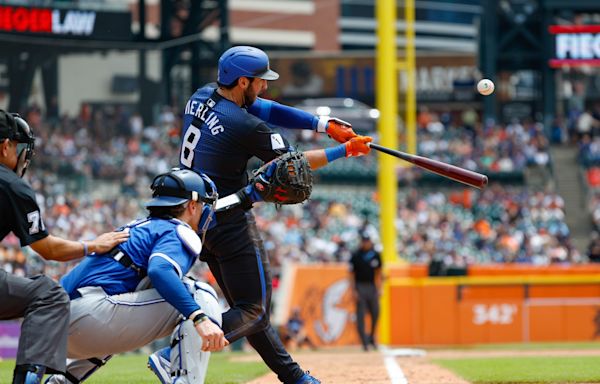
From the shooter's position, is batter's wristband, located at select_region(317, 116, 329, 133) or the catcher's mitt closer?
the catcher's mitt

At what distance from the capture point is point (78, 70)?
72.7 feet

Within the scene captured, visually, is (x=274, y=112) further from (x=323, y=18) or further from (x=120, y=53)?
(x=323, y=18)

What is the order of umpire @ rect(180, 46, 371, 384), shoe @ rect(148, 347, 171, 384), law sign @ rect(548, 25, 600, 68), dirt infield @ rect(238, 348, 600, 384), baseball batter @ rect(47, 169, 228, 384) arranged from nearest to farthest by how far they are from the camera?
baseball batter @ rect(47, 169, 228, 384), shoe @ rect(148, 347, 171, 384), umpire @ rect(180, 46, 371, 384), dirt infield @ rect(238, 348, 600, 384), law sign @ rect(548, 25, 600, 68)

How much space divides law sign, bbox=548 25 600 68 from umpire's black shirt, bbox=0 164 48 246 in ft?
47.7

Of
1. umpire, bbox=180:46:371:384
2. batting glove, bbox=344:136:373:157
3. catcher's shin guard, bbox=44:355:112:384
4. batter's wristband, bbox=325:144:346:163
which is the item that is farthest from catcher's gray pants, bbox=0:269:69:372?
batting glove, bbox=344:136:373:157

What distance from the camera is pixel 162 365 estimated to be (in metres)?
5.48

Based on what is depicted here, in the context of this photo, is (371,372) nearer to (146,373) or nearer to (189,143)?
(146,373)

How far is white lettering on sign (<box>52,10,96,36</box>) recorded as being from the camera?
20.9m

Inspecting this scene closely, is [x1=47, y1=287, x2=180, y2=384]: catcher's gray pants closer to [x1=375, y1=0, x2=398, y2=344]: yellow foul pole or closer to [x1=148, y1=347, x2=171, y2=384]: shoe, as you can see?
[x1=148, y1=347, x2=171, y2=384]: shoe

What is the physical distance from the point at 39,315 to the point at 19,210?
0.49 m

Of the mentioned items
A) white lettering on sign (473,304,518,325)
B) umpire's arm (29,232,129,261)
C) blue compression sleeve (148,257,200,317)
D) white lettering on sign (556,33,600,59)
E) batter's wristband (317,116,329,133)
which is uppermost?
white lettering on sign (556,33,600,59)

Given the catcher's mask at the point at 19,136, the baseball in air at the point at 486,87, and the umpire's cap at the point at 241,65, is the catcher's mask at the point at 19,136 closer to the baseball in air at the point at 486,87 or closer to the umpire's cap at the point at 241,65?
the umpire's cap at the point at 241,65

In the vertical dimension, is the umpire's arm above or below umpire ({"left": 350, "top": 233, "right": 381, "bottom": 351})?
above

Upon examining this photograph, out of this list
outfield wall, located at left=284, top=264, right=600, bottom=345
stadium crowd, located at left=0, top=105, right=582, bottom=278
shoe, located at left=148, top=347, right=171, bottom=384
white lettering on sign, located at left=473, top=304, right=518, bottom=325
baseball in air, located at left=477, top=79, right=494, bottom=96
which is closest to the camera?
shoe, located at left=148, top=347, right=171, bottom=384
